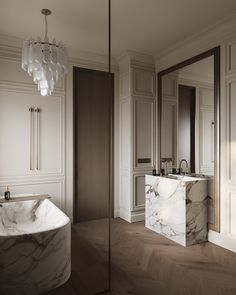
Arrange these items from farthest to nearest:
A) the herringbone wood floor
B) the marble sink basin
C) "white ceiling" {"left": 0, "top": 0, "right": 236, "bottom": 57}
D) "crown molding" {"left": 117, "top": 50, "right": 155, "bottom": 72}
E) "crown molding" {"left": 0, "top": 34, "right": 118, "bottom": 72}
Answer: "crown molding" {"left": 117, "top": 50, "right": 155, "bottom": 72} < the marble sink basin < "white ceiling" {"left": 0, "top": 0, "right": 236, "bottom": 57} < the herringbone wood floor < "crown molding" {"left": 0, "top": 34, "right": 118, "bottom": 72}

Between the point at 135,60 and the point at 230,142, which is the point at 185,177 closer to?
the point at 230,142

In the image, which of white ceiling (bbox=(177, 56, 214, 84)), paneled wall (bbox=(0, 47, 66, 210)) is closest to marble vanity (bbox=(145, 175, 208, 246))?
white ceiling (bbox=(177, 56, 214, 84))

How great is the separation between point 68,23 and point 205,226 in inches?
95.8

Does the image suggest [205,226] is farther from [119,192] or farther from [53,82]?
[53,82]

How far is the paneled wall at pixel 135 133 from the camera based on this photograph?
10.9 ft

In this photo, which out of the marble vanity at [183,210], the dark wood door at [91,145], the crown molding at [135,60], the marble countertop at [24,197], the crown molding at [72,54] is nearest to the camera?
the marble countertop at [24,197]

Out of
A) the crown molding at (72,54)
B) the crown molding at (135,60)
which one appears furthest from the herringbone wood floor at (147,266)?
the crown molding at (135,60)

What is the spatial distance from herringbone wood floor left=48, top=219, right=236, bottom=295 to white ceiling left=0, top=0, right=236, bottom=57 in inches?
65.3

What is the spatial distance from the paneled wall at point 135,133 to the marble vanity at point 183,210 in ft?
1.56

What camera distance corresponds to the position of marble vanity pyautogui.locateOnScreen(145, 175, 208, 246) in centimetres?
259

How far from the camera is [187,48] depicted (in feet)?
9.70

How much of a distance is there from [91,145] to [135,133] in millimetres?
824

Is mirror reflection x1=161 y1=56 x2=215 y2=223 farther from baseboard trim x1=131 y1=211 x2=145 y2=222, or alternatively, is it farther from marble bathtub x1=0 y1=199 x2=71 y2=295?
marble bathtub x1=0 y1=199 x2=71 y2=295

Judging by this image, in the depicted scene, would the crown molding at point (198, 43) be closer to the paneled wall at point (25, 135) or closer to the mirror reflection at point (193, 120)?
the mirror reflection at point (193, 120)
